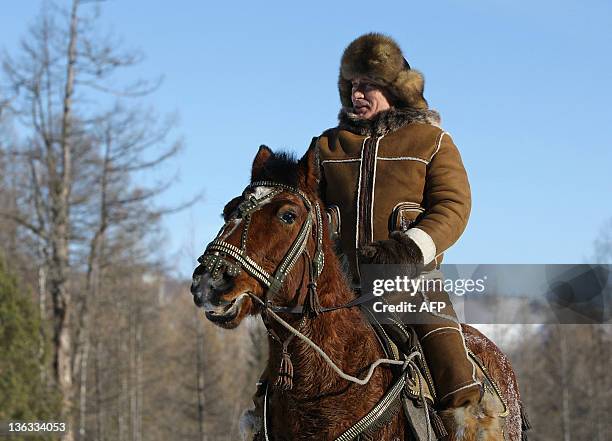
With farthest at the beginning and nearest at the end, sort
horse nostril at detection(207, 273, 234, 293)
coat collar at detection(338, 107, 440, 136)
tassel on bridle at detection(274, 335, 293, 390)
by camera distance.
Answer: coat collar at detection(338, 107, 440, 136) → tassel on bridle at detection(274, 335, 293, 390) → horse nostril at detection(207, 273, 234, 293)

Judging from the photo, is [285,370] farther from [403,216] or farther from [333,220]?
[403,216]

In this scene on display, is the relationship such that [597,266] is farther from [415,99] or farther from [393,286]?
[393,286]

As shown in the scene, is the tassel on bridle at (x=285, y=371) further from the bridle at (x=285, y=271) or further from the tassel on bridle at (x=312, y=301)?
the tassel on bridle at (x=312, y=301)

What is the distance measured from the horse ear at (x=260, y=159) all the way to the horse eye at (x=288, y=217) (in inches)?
14.9

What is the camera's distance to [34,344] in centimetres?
1636

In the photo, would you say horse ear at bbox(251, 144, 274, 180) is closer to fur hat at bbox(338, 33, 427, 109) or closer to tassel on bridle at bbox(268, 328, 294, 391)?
tassel on bridle at bbox(268, 328, 294, 391)

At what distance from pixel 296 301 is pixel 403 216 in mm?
1115

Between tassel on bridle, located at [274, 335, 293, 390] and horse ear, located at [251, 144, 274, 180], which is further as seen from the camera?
horse ear, located at [251, 144, 274, 180]

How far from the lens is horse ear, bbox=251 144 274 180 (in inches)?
190

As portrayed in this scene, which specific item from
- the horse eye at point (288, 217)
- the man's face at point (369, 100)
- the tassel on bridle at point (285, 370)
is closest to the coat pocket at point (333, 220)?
the horse eye at point (288, 217)

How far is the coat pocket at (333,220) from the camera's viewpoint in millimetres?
5062

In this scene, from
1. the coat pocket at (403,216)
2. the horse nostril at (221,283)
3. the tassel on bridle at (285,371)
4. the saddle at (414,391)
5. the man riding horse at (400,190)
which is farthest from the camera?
the coat pocket at (403,216)

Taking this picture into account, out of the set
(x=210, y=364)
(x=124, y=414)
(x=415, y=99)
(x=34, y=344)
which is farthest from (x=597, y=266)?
(x=124, y=414)

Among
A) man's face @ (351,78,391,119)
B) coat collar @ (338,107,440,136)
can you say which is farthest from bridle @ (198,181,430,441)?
man's face @ (351,78,391,119)
